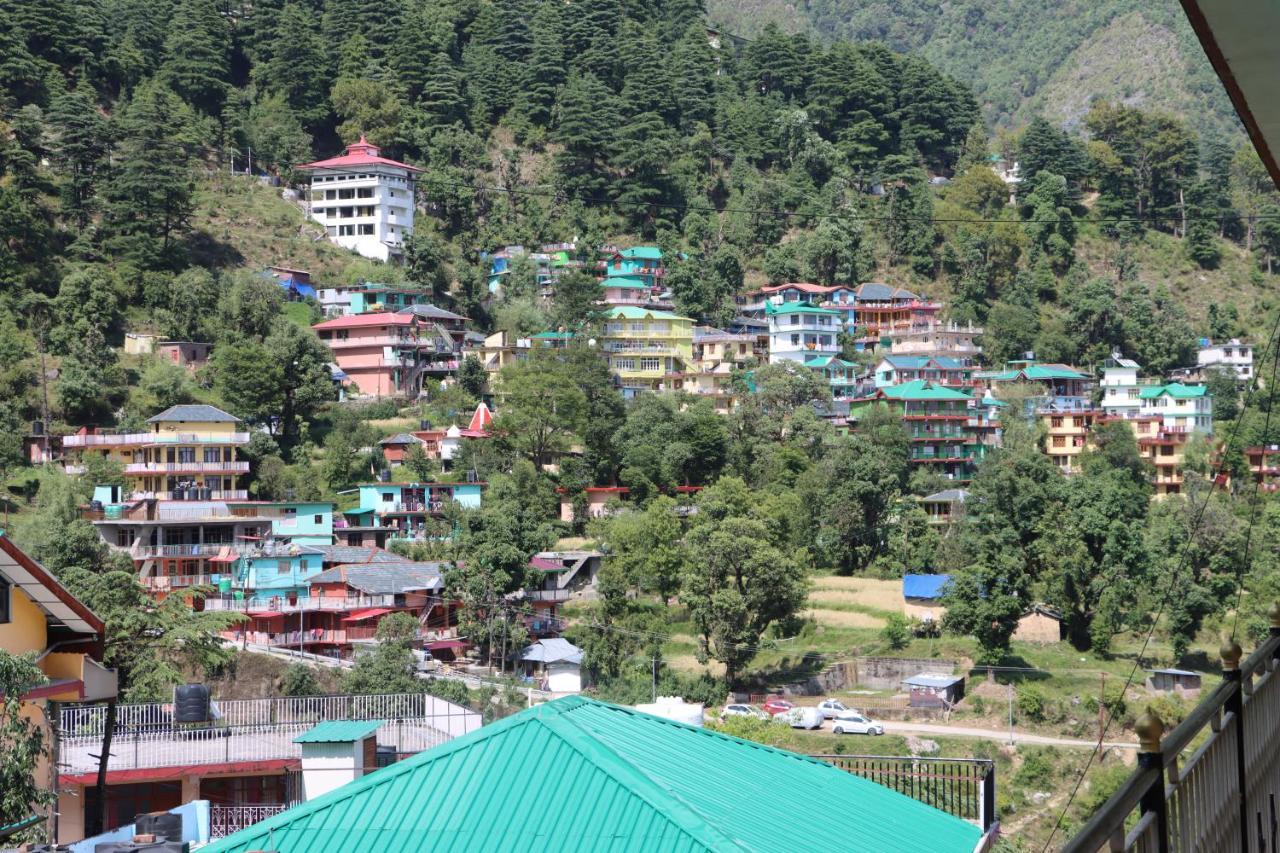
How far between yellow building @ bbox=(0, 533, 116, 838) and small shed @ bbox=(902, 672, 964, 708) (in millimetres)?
18366

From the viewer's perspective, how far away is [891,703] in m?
23.9

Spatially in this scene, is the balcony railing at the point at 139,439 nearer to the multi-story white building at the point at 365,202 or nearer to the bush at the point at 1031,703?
the multi-story white building at the point at 365,202

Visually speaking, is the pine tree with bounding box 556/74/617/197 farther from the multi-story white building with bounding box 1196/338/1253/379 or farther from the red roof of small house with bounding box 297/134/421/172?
the multi-story white building with bounding box 1196/338/1253/379

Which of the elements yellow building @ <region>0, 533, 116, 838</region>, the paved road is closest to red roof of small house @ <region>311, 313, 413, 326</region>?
the paved road

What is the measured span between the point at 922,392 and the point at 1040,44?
262ft

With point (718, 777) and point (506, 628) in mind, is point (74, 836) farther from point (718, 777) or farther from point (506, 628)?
point (506, 628)

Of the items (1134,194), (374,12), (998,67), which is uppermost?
(998,67)

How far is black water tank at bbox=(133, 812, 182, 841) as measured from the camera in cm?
635

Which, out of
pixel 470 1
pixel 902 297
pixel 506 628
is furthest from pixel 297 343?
pixel 470 1

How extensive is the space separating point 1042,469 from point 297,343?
53.2ft

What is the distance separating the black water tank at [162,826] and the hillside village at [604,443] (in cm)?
2

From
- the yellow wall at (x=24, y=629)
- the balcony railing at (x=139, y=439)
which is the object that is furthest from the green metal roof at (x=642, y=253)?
the yellow wall at (x=24, y=629)

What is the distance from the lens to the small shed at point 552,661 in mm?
24328

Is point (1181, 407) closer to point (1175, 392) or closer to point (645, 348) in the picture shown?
point (1175, 392)
